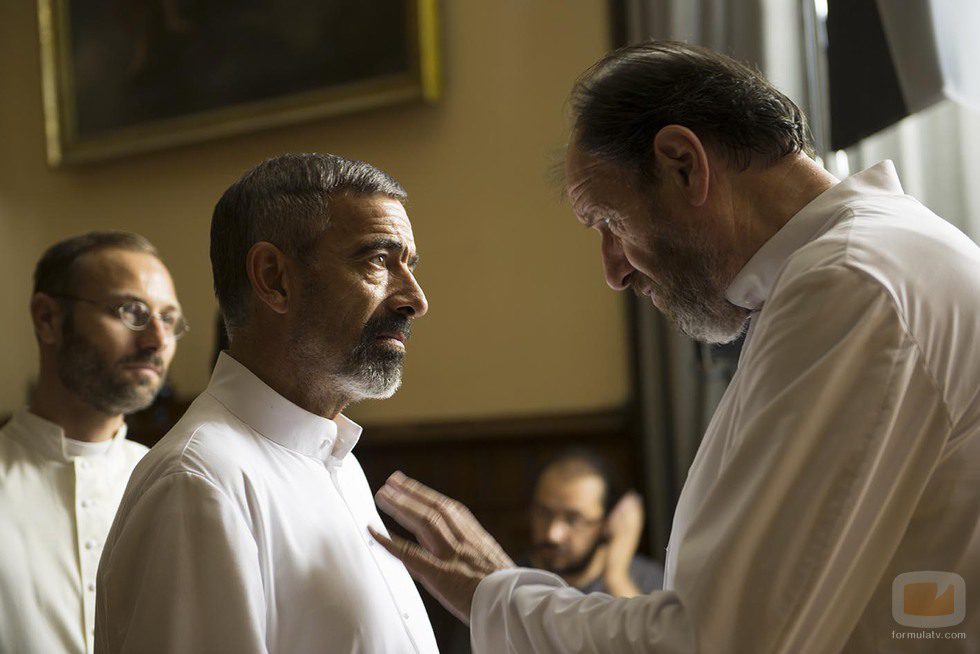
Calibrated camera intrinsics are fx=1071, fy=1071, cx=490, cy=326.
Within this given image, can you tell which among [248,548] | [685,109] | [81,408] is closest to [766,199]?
[685,109]

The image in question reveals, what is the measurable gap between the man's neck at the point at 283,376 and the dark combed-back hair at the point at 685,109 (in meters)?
0.74

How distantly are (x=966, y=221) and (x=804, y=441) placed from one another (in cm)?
312

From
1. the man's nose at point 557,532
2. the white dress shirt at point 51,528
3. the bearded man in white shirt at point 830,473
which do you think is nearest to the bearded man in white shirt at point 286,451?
the bearded man in white shirt at point 830,473

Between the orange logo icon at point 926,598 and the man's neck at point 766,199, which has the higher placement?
the man's neck at point 766,199

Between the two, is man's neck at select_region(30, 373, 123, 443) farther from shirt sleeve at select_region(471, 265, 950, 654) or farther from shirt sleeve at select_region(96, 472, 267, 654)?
shirt sleeve at select_region(471, 265, 950, 654)

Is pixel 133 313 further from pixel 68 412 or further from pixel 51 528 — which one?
pixel 51 528

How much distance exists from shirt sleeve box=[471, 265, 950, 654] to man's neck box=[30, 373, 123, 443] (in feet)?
7.02

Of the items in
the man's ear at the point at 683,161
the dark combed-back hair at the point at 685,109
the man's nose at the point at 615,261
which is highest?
the dark combed-back hair at the point at 685,109

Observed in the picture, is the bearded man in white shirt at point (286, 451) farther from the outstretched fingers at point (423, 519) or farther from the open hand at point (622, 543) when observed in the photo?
the open hand at point (622, 543)

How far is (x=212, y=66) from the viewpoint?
250 inches

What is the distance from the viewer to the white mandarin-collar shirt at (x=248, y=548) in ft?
5.96

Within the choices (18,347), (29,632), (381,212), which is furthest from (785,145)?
(18,347)

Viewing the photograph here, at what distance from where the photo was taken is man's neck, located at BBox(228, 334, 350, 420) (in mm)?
2229

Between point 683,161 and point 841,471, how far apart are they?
0.68 metres
